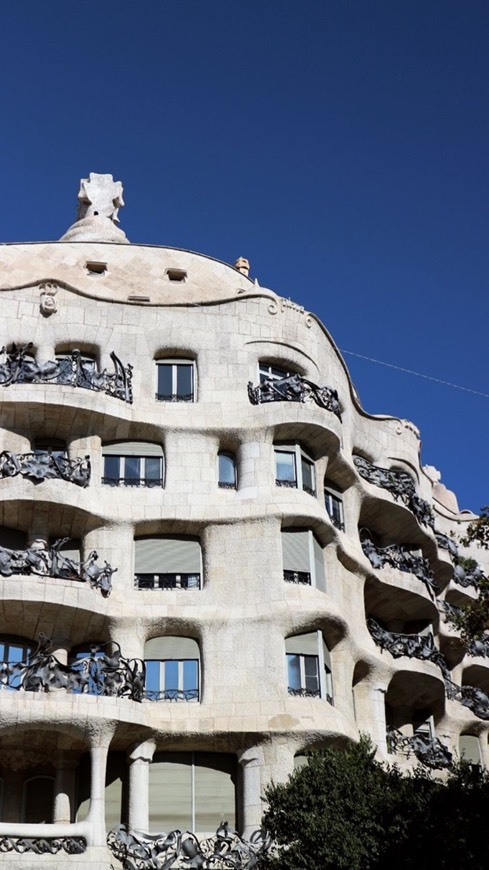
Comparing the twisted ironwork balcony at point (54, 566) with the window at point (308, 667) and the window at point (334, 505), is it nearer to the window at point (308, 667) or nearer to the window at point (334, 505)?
the window at point (308, 667)

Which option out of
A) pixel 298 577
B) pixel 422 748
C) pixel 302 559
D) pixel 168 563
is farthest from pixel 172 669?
pixel 422 748

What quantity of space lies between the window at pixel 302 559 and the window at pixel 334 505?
243 cm

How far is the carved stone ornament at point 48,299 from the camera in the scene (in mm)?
33219

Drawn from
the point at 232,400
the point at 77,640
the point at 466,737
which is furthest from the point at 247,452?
the point at 466,737

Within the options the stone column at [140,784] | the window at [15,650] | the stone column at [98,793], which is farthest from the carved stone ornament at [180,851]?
the window at [15,650]

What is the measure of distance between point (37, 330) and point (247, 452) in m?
6.49

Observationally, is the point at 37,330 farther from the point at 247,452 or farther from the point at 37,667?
the point at 37,667

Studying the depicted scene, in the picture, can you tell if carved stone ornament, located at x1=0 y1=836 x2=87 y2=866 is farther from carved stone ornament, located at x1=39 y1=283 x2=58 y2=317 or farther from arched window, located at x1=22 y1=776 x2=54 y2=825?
carved stone ornament, located at x1=39 y1=283 x2=58 y2=317

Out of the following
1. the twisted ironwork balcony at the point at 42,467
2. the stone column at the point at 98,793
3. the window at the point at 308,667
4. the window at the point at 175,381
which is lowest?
the stone column at the point at 98,793

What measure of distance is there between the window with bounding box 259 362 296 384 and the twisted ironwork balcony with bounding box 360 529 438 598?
5.45 meters

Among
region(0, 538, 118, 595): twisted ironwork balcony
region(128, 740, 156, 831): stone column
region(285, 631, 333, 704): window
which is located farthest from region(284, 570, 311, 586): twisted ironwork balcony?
region(128, 740, 156, 831): stone column

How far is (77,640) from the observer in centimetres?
3003

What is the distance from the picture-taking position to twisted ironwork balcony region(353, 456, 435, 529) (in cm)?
3684

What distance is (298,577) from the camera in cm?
3086
